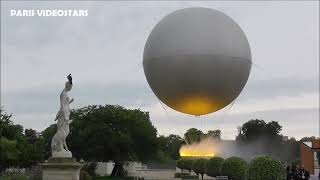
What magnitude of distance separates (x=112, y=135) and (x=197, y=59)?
38.8 m

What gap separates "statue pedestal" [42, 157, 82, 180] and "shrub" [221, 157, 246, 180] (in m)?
14.7

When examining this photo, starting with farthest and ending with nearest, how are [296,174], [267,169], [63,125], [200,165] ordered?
[200,165], [296,174], [267,169], [63,125]

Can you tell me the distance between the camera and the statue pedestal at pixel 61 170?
74.2 feet

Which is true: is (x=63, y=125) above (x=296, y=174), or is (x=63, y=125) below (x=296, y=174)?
above

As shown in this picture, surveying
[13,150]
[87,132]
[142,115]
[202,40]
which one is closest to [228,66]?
[202,40]

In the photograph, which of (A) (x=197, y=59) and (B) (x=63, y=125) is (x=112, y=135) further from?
(A) (x=197, y=59)

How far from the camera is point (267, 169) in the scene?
30250 mm

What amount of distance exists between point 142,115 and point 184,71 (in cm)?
4329

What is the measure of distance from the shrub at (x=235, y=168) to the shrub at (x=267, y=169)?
342 cm

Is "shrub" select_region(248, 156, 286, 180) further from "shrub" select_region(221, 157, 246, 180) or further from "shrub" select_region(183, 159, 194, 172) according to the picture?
"shrub" select_region(183, 159, 194, 172)

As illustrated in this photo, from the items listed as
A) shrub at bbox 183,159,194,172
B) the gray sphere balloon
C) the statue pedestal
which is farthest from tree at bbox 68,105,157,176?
the gray sphere balloon

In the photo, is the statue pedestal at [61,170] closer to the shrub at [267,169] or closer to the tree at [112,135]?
the shrub at [267,169]

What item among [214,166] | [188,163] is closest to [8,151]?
[214,166]

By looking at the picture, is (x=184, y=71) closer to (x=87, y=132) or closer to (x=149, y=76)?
(x=149, y=76)
